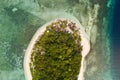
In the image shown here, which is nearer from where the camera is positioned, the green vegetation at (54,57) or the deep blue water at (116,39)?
the green vegetation at (54,57)

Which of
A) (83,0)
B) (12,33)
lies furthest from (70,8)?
(12,33)

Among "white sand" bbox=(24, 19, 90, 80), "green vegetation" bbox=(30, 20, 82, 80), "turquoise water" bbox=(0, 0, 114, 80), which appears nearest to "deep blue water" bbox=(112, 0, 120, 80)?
"turquoise water" bbox=(0, 0, 114, 80)

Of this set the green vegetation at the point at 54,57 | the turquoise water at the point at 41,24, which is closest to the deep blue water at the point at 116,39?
the turquoise water at the point at 41,24

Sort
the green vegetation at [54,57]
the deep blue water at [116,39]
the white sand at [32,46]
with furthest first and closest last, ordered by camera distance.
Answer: the deep blue water at [116,39] < the white sand at [32,46] < the green vegetation at [54,57]

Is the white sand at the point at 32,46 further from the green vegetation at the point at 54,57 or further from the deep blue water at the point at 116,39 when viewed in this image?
the deep blue water at the point at 116,39

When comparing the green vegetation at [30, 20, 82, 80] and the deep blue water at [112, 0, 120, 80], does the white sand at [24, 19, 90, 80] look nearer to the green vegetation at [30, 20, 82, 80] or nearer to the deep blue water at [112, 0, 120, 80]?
the green vegetation at [30, 20, 82, 80]

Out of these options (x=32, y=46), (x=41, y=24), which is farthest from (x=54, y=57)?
(x=41, y=24)
